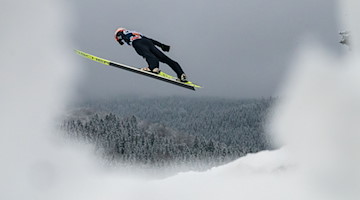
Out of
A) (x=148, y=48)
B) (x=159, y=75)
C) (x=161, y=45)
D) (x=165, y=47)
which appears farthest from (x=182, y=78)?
(x=148, y=48)

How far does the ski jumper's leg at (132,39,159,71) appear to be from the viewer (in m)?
42.3

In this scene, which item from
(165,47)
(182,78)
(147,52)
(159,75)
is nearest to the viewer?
(182,78)

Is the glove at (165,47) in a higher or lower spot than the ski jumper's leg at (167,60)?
higher

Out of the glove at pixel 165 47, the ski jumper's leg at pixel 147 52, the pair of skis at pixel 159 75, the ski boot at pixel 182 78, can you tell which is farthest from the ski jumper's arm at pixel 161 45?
the ski boot at pixel 182 78

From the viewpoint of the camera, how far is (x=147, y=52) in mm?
42500

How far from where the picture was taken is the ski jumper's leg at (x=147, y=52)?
42.3m

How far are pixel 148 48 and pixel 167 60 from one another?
1850mm

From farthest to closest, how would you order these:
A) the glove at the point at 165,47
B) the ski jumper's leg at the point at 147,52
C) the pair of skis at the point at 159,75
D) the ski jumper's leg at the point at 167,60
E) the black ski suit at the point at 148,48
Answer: the glove at the point at 165,47 → the ski jumper's leg at the point at 147,52 → the black ski suit at the point at 148,48 → the ski jumper's leg at the point at 167,60 → the pair of skis at the point at 159,75

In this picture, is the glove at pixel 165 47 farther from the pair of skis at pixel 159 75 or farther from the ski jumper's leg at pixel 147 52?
the pair of skis at pixel 159 75

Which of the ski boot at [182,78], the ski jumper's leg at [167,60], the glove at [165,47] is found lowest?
the ski boot at [182,78]

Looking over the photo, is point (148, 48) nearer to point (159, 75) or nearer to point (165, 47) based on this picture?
point (165, 47)

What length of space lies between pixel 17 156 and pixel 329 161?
96547 millimetres

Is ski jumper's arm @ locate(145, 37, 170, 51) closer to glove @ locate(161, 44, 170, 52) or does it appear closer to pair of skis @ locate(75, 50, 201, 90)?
glove @ locate(161, 44, 170, 52)

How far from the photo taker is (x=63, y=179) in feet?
455
